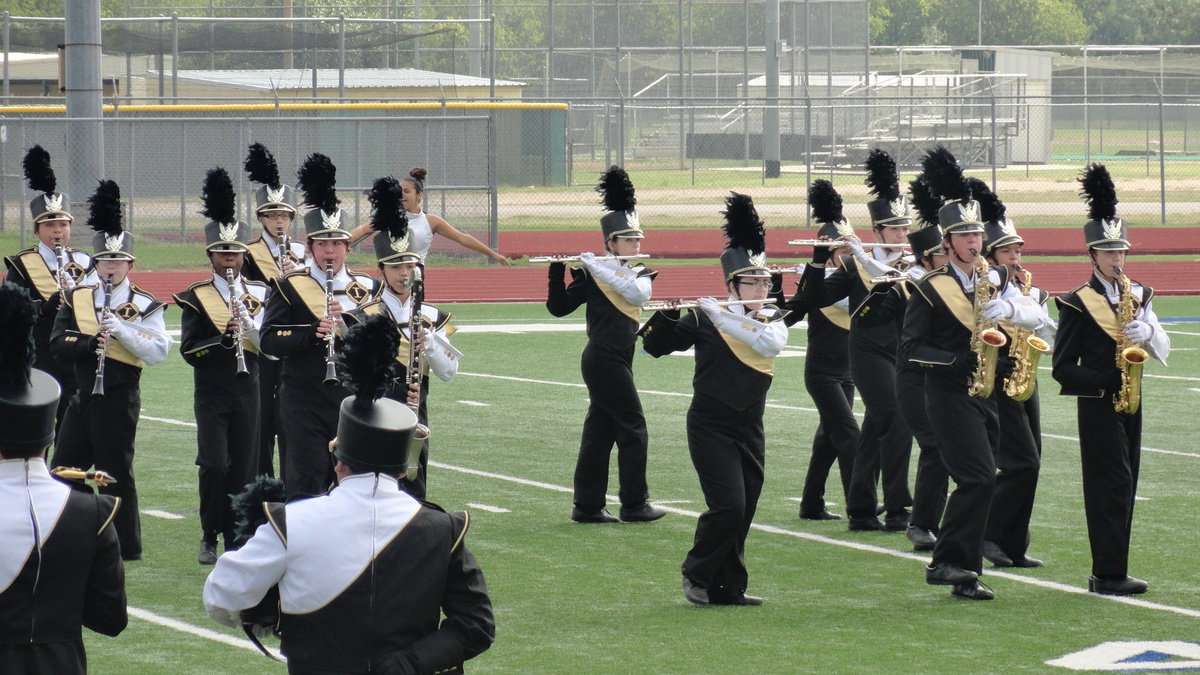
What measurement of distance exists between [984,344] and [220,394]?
403 centimetres

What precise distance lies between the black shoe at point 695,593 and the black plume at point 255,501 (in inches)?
165

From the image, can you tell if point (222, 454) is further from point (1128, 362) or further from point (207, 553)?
point (1128, 362)

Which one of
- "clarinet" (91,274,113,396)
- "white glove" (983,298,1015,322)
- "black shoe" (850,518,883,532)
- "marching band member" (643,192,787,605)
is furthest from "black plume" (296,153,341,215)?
"black shoe" (850,518,883,532)

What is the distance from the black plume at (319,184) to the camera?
31.1 ft

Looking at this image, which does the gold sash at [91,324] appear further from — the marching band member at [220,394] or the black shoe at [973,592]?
the black shoe at [973,592]

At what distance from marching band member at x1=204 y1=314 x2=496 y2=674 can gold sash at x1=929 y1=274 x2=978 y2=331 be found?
15.4 ft

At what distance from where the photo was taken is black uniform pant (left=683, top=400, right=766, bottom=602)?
8.44 metres

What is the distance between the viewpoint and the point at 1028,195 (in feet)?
116

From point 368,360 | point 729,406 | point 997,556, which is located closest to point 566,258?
point 729,406

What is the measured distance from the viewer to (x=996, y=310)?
8656 mm

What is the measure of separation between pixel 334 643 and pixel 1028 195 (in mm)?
32352

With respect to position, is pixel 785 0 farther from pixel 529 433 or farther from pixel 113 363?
pixel 113 363

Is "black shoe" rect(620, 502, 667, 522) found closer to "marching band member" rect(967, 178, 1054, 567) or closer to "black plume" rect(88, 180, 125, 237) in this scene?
"marching band member" rect(967, 178, 1054, 567)

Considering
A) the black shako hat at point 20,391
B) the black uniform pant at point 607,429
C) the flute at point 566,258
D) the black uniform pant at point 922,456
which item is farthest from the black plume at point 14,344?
the black uniform pant at point 607,429
